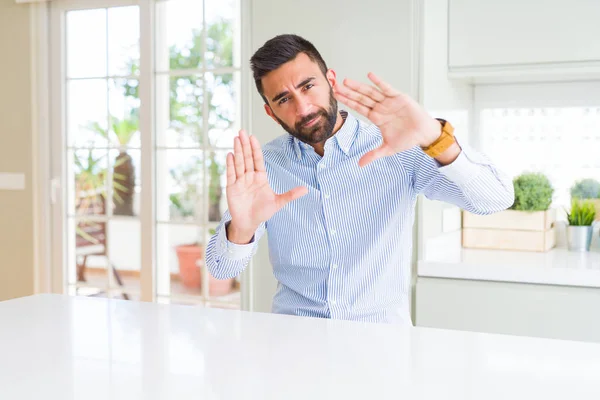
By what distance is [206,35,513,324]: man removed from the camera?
1853 millimetres

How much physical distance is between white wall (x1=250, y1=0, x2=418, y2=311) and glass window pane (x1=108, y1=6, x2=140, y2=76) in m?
1.12

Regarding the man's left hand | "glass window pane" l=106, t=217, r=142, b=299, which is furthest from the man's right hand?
"glass window pane" l=106, t=217, r=142, b=299

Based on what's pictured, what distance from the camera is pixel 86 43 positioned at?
13.1 feet

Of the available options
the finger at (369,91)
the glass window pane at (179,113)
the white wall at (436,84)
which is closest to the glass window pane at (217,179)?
the glass window pane at (179,113)

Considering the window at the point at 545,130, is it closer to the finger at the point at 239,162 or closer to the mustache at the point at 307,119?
the mustache at the point at 307,119

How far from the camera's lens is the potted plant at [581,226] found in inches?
117

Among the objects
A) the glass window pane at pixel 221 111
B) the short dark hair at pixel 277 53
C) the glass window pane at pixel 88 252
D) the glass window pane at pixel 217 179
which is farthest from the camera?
the glass window pane at pixel 88 252

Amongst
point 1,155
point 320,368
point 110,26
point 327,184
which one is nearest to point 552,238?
point 327,184

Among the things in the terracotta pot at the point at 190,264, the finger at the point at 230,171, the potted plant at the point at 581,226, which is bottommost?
the terracotta pot at the point at 190,264

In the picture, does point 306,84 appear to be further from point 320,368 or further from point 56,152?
point 56,152

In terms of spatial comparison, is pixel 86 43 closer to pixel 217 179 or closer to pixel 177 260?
pixel 217 179

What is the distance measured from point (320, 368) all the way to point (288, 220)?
2.79 ft

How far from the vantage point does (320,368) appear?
1.17 m

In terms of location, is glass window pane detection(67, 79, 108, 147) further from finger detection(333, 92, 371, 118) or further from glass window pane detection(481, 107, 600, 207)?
finger detection(333, 92, 371, 118)
